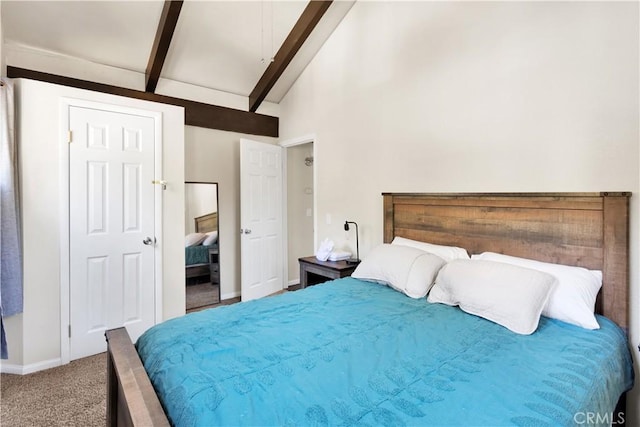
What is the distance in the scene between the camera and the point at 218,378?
1.18 meters

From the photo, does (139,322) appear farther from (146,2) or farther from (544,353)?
(544,353)

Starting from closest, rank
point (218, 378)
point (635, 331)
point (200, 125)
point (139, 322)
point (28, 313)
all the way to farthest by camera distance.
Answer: point (218, 378) < point (635, 331) < point (28, 313) < point (139, 322) < point (200, 125)

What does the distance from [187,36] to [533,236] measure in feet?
11.6

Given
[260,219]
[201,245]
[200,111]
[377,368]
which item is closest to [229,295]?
[201,245]

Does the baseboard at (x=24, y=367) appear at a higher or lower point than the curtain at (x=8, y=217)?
lower

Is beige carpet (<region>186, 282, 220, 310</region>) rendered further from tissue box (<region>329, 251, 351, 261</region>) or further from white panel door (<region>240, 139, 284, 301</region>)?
tissue box (<region>329, 251, 351, 261</region>)

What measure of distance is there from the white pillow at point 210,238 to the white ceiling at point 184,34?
1815 mm

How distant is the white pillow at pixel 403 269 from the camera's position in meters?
2.16

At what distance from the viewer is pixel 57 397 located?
7.22 feet

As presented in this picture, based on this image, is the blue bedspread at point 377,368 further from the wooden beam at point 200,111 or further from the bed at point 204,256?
the wooden beam at point 200,111

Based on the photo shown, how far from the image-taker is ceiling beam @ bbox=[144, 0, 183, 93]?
9.20 feet

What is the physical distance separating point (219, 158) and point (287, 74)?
1.38m

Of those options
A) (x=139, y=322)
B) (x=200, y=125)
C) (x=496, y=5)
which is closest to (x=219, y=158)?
(x=200, y=125)

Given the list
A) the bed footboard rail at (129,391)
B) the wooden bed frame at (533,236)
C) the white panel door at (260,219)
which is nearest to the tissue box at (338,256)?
the wooden bed frame at (533,236)
